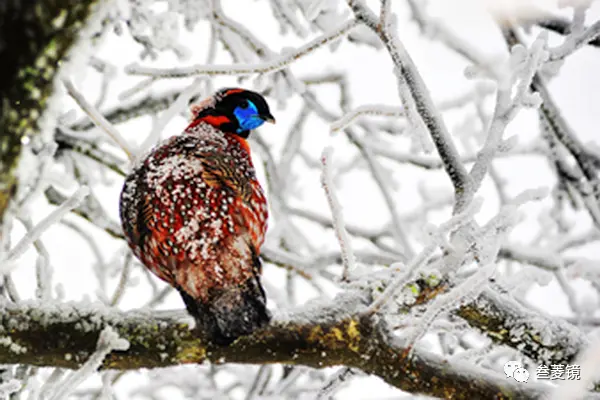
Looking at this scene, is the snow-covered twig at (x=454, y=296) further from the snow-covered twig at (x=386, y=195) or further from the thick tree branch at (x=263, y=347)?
the snow-covered twig at (x=386, y=195)

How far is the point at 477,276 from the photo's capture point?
5.53 feet

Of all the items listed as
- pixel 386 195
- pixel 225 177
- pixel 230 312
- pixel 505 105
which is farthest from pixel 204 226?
pixel 386 195

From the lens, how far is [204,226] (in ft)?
6.95

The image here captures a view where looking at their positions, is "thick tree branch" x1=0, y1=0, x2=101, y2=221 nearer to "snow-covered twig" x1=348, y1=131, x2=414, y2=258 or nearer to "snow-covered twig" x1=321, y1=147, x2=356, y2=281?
"snow-covered twig" x1=321, y1=147, x2=356, y2=281

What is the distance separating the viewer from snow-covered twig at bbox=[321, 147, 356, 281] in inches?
71.1

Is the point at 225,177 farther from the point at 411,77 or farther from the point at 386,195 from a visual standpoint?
the point at 386,195

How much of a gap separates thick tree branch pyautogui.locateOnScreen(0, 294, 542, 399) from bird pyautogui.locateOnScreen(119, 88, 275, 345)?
6cm

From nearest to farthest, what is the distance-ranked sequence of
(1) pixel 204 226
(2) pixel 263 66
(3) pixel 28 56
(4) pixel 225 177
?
(3) pixel 28 56
(2) pixel 263 66
(1) pixel 204 226
(4) pixel 225 177

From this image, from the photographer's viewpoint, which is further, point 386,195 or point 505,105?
point 386,195

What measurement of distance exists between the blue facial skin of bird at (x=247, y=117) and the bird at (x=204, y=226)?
10.1 inches

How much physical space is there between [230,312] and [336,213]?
0.37m

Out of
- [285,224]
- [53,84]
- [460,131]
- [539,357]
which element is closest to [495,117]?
[539,357]

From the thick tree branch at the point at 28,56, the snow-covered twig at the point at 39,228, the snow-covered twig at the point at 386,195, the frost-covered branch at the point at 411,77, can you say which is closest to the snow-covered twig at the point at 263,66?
the frost-covered branch at the point at 411,77

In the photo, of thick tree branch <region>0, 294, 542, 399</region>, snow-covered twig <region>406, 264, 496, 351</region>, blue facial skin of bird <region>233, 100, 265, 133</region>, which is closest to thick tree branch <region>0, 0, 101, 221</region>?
thick tree branch <region>0, 294, 542, 399</region>
